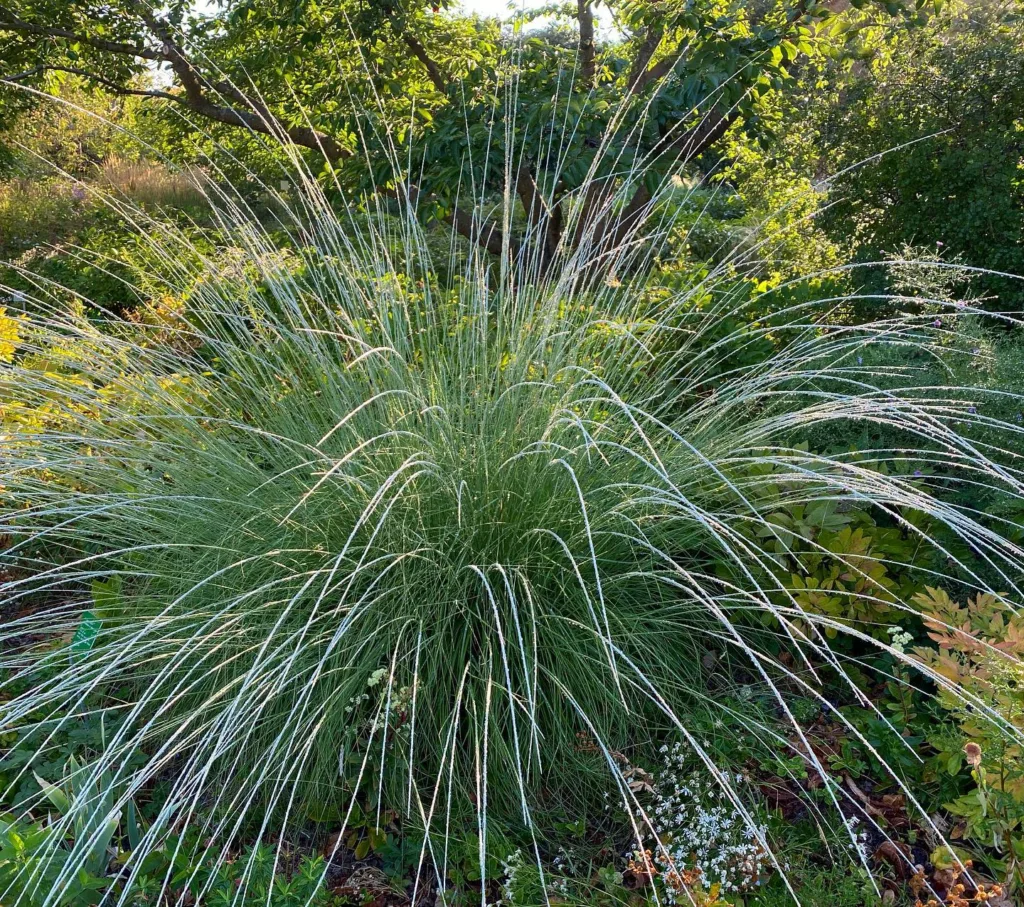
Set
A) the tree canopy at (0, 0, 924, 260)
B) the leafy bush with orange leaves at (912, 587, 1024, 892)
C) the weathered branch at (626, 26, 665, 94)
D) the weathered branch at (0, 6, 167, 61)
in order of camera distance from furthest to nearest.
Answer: the weathered branch at (0, 6, 167, 61)
the weathered branch at (626, 26, 665, 94)
the tree canopy at (0, 0, 924, 260)
the leafy bush with orange leaves at (912, 587, 1024, 892)

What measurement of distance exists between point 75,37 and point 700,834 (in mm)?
5897

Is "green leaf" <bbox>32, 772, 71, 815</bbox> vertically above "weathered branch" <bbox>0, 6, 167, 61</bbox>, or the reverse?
"weathered branch" <bbox>0, 6, 167, 61</bbox>

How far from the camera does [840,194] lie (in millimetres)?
5777

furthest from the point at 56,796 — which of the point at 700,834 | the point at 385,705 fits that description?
the point at 700,834

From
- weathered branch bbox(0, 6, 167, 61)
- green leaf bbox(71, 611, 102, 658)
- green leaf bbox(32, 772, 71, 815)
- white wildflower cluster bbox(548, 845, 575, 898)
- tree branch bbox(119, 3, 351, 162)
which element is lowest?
white wildflower cluster bbox(548, 845, 575, 898)

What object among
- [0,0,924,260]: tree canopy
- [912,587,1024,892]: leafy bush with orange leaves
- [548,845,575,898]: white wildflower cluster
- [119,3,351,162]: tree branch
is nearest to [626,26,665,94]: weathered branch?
[0,0,924,260]: tree canopy

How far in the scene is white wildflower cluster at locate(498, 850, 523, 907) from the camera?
1.60m

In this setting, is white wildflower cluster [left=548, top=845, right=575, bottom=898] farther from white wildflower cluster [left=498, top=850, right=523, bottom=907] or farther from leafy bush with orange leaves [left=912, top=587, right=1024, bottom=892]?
leafy bush with orange leaves [left=912, top=587, right=1024, bottom=892]

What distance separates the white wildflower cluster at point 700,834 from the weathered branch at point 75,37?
558 centimetres

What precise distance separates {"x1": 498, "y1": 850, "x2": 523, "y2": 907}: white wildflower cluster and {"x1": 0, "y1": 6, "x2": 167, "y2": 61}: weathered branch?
221 inches

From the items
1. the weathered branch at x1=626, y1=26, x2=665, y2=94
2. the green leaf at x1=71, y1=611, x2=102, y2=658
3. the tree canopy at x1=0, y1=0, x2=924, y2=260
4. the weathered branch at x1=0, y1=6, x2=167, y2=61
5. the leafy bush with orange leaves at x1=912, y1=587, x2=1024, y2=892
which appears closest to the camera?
the leafy bush with orange leaves at x1=912, y1=587, x2=1024, y2=892

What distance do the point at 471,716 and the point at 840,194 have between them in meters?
5.22

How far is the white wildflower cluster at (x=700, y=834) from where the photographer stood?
162 centimetres

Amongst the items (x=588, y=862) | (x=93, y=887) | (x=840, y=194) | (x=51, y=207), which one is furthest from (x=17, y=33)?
(x=588, y=862)
